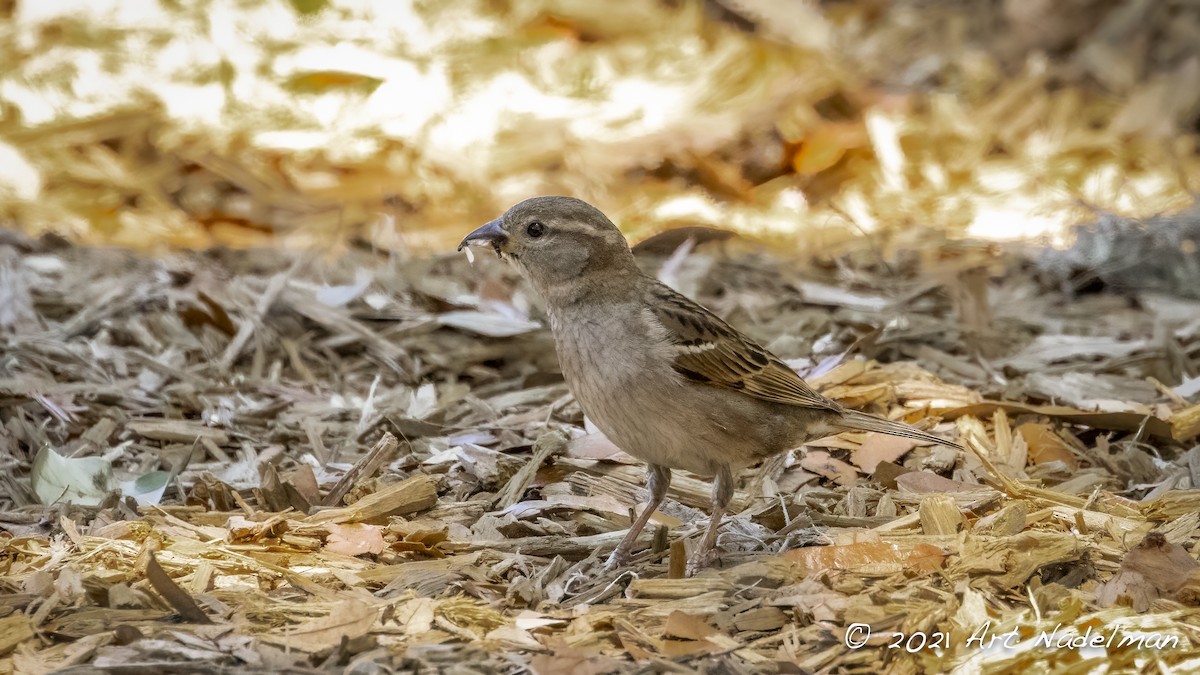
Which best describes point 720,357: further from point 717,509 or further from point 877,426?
point 877,426

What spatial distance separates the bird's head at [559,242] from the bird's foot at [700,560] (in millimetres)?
1094

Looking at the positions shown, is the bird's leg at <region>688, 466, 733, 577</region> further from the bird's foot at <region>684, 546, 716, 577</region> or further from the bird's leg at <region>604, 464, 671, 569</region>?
the bird's leg at <region>604, 464, 671, 569</region>

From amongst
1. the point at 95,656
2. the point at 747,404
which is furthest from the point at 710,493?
the point at 95,656

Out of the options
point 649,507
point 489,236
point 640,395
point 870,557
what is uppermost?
point 489,236

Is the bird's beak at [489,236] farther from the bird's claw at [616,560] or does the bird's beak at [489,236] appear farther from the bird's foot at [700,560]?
the bird's foot at [700,560]

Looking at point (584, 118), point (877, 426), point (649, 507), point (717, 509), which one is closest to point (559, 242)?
point (649, 507)

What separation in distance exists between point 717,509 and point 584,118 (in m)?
5.17

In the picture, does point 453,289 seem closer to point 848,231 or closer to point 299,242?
point 299,242

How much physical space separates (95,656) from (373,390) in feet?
7.65

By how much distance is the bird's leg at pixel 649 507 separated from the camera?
4.44 metres

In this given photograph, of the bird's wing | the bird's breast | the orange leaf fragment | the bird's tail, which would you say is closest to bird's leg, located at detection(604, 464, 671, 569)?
the bird's breast

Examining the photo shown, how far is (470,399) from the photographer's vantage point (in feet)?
19.3

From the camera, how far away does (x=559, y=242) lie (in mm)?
4867

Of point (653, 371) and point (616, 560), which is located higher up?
point (653, 371)
